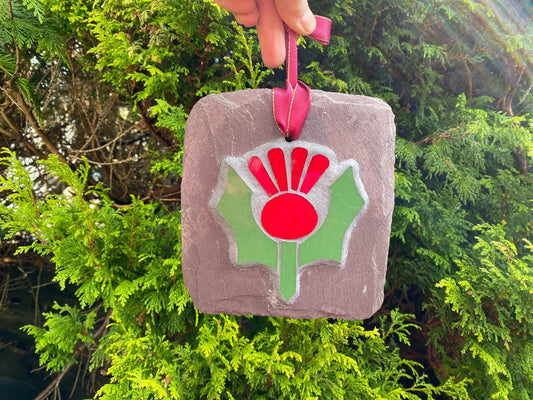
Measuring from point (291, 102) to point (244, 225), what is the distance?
0.36 metres

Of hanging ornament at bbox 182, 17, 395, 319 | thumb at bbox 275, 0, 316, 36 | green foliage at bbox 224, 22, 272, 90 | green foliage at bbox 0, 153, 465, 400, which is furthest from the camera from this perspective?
green foliage at bbox 224, 22, 272, 90

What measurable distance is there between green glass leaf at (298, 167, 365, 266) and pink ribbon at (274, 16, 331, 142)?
0.19m

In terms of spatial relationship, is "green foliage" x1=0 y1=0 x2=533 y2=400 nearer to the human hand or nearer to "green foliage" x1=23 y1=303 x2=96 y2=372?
"green foliage" x1=23 y1=303 x2=96 y2=372

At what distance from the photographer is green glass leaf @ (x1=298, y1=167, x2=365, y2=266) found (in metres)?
0.90

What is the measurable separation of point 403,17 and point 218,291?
68.2 inches

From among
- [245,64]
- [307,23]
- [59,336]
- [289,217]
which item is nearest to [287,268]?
[289,217]

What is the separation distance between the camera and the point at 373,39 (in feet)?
5.78

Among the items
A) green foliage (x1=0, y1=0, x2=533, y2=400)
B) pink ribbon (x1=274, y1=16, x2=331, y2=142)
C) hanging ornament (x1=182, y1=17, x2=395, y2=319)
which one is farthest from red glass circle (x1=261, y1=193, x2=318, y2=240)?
green foliage (x1=0, y1=0, x2=533, y2=400)

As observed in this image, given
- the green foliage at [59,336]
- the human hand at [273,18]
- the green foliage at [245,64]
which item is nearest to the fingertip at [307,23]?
the human hand at [273,18]

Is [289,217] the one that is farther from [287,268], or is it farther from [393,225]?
[393,225]

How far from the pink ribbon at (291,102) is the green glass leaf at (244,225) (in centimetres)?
19

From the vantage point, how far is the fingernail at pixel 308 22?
84cm

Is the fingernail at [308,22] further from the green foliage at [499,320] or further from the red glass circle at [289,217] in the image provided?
the green foliage at [499,320]

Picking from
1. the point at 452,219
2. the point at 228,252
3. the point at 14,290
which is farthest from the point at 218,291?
the point at 14,290
